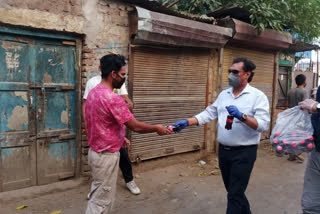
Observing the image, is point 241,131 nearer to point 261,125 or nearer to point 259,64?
point 261,125

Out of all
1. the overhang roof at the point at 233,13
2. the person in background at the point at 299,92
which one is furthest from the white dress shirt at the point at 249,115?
the person in background at the point at 299,92

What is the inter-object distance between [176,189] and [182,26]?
2953mm

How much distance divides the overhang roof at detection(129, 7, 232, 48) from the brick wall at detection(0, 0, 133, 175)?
11.1 inches

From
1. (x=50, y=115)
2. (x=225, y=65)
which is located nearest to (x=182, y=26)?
(x=225, y=65)

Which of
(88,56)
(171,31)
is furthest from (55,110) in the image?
(171,31)

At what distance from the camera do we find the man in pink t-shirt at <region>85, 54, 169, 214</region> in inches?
97.2

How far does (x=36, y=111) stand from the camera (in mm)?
3945

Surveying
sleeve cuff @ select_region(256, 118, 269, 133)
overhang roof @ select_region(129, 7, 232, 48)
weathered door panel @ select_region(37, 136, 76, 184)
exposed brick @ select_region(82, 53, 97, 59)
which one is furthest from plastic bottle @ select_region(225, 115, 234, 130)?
weathered door panel @ select_region(37, 136, 76, 184)

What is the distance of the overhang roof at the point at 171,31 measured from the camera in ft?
14.6

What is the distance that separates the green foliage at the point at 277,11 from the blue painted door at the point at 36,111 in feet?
11.3

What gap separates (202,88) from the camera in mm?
5980

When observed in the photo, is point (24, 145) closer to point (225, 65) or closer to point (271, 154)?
point (225, 65)

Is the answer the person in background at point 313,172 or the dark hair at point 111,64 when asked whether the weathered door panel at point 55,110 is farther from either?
the person in background at point 313,172

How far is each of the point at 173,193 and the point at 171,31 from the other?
283 cm
